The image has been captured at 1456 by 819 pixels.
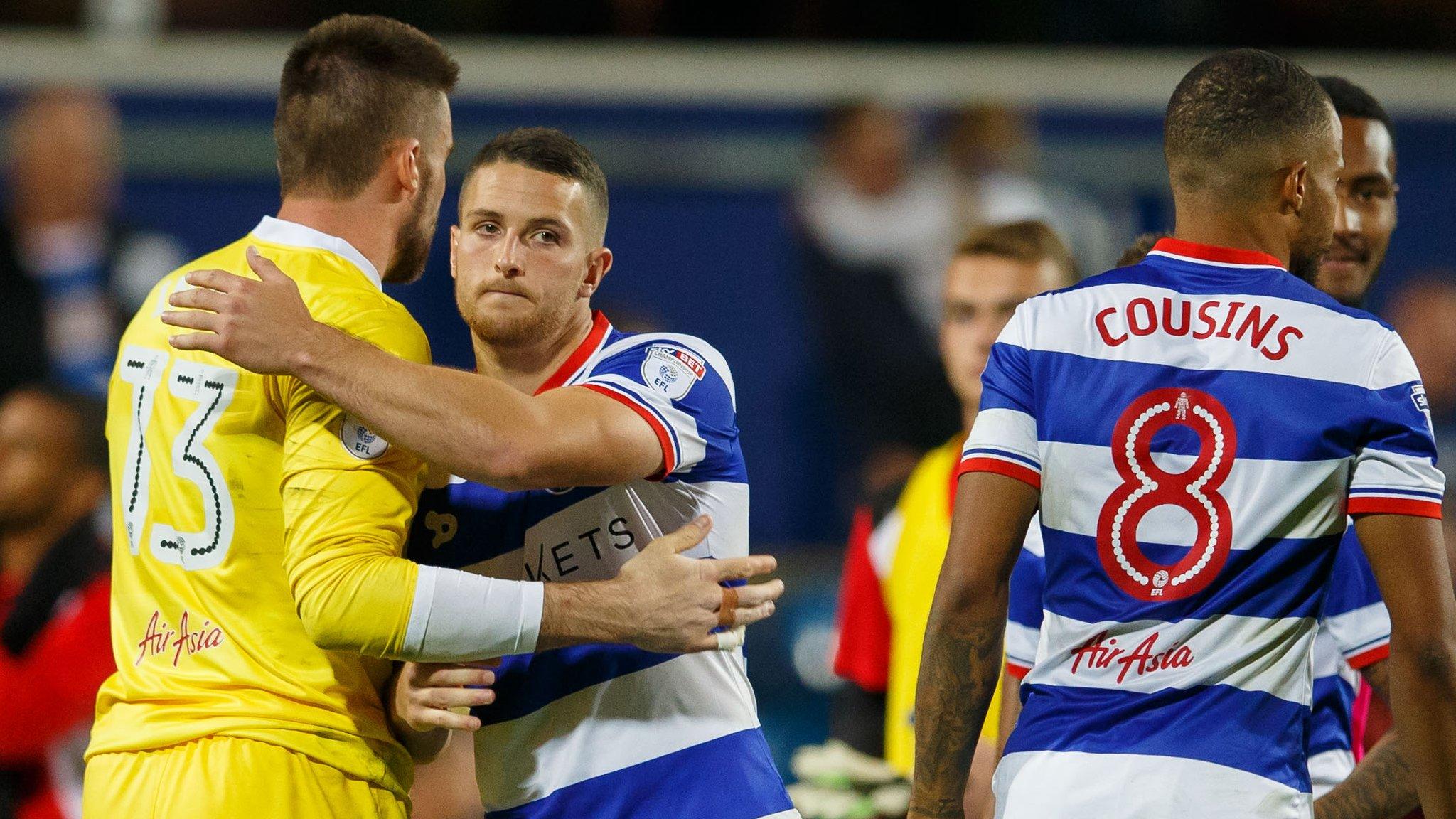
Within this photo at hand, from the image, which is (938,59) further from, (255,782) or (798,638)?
(255,782)

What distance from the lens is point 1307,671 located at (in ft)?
8.43

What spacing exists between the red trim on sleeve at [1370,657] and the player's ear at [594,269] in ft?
5.46

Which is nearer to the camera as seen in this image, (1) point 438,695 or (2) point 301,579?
(2) point 301,579

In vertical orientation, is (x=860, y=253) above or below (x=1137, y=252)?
below

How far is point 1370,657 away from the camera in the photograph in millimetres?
3158

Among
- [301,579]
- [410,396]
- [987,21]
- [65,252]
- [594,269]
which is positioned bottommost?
[65,252]

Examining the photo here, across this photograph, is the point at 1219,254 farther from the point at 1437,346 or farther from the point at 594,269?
the point at 1437,346

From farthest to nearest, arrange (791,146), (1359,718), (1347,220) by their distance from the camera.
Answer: (791,146) < (1347,220) < (1359,718)

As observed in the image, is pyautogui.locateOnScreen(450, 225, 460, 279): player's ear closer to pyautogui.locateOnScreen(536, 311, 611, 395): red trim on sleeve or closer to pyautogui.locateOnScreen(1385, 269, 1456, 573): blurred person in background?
pyautogui.locateOnScreen(536, 311, 611, 395): red trim on sleeve

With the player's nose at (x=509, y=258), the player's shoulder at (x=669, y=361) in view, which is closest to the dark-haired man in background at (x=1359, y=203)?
the player's shoulder at (x=669, y=361)

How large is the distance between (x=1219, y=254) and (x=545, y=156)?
126 centimetres

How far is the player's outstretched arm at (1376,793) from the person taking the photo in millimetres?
2896

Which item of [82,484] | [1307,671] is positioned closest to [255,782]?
[1307,671]

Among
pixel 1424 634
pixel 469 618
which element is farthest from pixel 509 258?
pixel 1424 634
